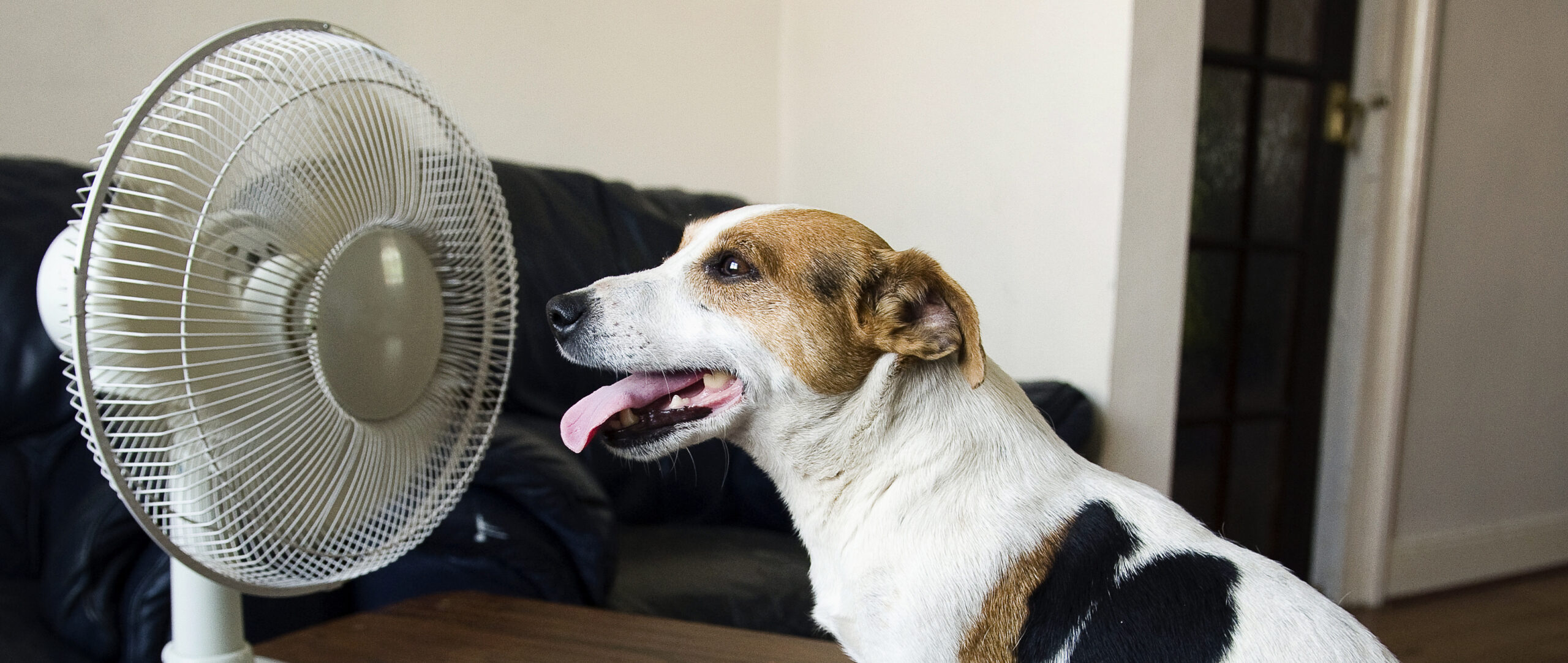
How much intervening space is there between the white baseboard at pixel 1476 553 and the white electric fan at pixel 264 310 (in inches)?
119

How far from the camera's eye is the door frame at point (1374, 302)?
2.69 meters

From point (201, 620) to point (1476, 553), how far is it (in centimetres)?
356

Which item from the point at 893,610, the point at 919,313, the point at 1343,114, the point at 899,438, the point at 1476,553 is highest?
the point at 1343,114

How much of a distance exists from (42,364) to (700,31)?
1913 millimetres

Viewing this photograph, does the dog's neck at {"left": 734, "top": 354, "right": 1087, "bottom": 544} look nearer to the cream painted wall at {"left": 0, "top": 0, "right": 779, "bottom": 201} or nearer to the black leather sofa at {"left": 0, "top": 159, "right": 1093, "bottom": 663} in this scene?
the black leather sofa at {"left": 0, "top": 159, "right": 1093, "bottom": 663}

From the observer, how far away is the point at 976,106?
2.28 m

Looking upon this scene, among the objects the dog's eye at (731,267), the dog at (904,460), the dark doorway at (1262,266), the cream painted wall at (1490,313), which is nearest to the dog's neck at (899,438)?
the dog at (904,460)

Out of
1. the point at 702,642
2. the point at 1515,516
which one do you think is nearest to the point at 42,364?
the point at 702,642

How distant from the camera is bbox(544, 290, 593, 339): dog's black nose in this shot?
0.85 metres

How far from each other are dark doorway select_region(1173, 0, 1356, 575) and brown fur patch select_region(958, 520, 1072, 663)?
2.09 m

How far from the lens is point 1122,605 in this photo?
0.70 metres

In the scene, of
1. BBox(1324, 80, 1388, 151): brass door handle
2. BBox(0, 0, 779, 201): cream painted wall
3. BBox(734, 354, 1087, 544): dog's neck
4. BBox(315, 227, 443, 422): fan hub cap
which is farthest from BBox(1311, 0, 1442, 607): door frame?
BBox(315, 227, 443, 422): fan hub cap

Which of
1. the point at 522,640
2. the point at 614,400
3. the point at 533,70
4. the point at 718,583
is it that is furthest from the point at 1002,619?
the point at 533,70

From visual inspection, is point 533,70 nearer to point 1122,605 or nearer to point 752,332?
point 752,332
